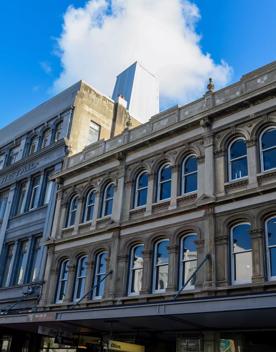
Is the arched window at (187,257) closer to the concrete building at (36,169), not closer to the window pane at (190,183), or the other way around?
the window pane at (190,183)

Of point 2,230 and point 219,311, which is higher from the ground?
point 2,230

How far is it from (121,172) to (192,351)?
851 centimetres

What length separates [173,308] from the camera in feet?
36.0

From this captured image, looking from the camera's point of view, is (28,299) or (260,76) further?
(28,299)

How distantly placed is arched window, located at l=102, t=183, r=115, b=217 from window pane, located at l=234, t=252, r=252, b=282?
7.17m

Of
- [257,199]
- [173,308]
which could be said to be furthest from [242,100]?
[173,308]

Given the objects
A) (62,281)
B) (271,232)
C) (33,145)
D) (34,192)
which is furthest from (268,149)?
(33,145)

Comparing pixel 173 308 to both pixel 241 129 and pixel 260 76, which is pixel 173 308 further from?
pixel 260 76

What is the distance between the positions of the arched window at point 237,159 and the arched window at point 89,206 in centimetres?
743

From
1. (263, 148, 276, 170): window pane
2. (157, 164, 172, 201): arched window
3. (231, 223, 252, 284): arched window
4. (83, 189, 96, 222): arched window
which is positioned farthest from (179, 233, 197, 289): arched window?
(83, 189, 96, 222): arched window

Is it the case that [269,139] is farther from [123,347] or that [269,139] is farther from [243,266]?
[123,347]

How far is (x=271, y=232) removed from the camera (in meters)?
13.3

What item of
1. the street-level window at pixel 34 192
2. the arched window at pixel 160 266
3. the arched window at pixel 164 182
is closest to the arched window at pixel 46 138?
the street-level window at pixel 34 192

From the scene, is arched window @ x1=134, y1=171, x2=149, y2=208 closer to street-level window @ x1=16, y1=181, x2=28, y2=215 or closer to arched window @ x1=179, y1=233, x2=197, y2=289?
arched window @ x1=179, y1=233, x2=197, y2=289
